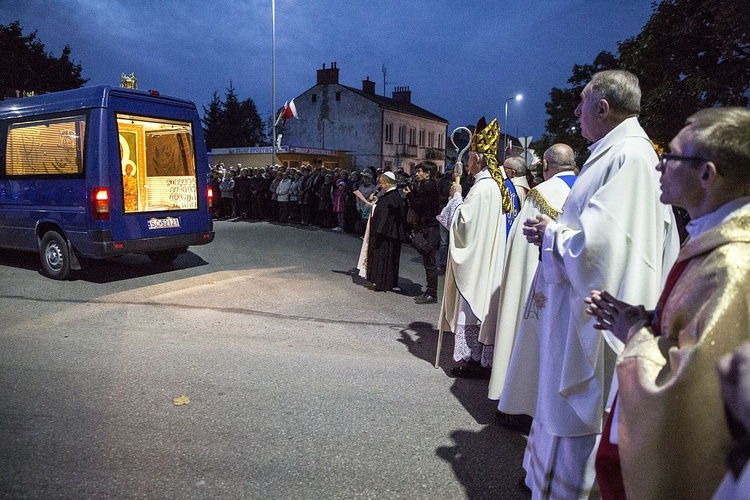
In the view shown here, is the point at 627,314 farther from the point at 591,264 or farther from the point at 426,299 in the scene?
the point at 426,299

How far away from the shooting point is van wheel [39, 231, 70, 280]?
8.56 meters

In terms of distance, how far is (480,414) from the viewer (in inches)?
163

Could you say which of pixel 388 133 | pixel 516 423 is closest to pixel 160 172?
pixel 516 423

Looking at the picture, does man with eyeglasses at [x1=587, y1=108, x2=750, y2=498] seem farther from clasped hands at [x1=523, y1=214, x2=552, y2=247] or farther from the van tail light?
the van tail light

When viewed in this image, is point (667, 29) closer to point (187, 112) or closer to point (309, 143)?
point (187, 112)

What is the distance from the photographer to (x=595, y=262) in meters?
2.32

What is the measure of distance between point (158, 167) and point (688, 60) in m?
12.8

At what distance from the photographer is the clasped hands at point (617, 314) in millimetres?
1671

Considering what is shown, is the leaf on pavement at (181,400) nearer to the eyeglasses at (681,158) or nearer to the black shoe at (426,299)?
the eyeglasses at (681,158)

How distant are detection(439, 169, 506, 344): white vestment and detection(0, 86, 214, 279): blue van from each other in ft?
17.9

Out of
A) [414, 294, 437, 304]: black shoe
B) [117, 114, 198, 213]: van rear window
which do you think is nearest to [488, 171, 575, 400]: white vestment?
[414, 294, 437, 304]: black shoe

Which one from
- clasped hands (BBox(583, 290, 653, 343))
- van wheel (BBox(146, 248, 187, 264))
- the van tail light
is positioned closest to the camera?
clasped hands (BBox(583, 290, 653, 343))

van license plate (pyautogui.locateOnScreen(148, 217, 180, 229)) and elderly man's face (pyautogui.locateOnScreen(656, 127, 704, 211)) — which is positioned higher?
elderly man's face (pyautogui.locateOnScreen(656, 127, 704, 211))

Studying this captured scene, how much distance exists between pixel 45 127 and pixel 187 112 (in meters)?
2.16
